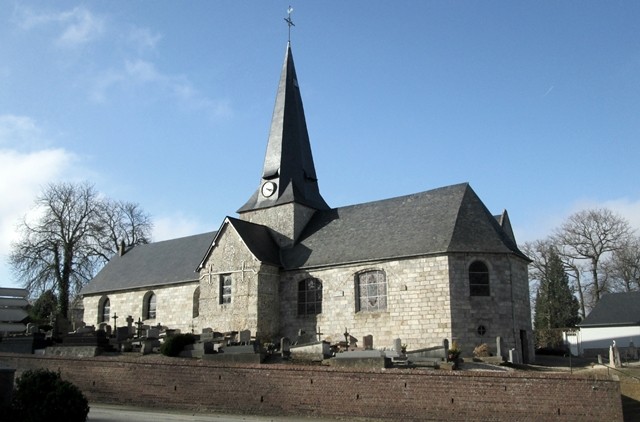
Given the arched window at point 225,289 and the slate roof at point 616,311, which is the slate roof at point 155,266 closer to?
the arched window at point 225,289

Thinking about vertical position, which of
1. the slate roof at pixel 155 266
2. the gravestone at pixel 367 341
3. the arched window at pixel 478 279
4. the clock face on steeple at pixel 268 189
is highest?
the clock face on steeple at pixel 268 189

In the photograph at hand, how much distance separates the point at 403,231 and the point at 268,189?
9.24m

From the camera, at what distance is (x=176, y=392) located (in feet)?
54.9

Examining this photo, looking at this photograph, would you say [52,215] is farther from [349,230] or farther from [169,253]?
[349,230]

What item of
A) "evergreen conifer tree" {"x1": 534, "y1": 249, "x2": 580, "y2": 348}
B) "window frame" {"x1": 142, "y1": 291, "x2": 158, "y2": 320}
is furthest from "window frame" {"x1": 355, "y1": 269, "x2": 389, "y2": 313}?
"evergreen conifer tree" {"x1": 534, "y1": 249, "x2": 580, "y2": 348}

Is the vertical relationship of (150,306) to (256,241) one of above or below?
below

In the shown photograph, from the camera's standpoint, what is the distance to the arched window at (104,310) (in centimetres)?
3721

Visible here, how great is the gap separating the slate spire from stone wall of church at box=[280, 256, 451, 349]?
18.1ft

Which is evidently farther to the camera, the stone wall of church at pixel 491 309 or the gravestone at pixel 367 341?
the stone wall of church at pixel 491 309

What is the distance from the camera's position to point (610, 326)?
36.7 m

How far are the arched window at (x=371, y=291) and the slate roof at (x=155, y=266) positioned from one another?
34.3 feet

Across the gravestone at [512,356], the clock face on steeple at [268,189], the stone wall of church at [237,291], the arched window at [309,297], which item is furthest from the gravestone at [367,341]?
the clock face on steeple at [268,189]

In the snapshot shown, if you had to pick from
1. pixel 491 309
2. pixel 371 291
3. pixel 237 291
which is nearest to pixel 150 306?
pixel 237 291

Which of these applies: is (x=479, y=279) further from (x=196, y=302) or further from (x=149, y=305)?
(x=149, y=305)
